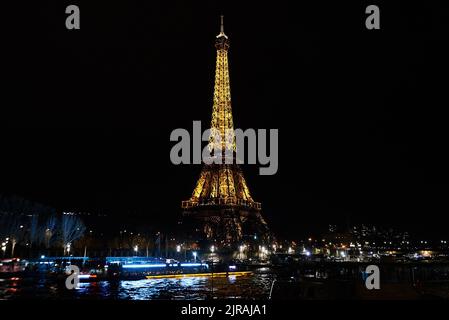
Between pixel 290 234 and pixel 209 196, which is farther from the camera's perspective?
pixel 290 234

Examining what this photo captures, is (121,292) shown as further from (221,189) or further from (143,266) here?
(221,189)

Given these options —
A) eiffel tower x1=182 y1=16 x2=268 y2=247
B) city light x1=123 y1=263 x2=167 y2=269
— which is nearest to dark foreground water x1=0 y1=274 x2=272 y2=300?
city light x1=123 y1=263 x2=167 y2=269

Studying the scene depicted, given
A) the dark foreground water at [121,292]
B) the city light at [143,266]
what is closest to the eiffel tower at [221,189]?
the city light at [143,266]

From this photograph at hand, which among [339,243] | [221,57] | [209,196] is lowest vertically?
[339,243]

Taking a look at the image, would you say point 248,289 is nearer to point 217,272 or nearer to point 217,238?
point 217,272

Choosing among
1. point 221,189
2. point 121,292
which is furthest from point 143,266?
point 221,189

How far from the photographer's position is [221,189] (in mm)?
84812

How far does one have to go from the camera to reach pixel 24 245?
188 feet

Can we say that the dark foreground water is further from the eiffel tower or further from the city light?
the eiffel tower

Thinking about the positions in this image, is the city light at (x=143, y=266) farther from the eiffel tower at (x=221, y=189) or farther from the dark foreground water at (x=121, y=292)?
the eiffel tower at (x=221, y=189)

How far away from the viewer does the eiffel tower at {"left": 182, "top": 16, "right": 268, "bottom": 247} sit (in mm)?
83750
